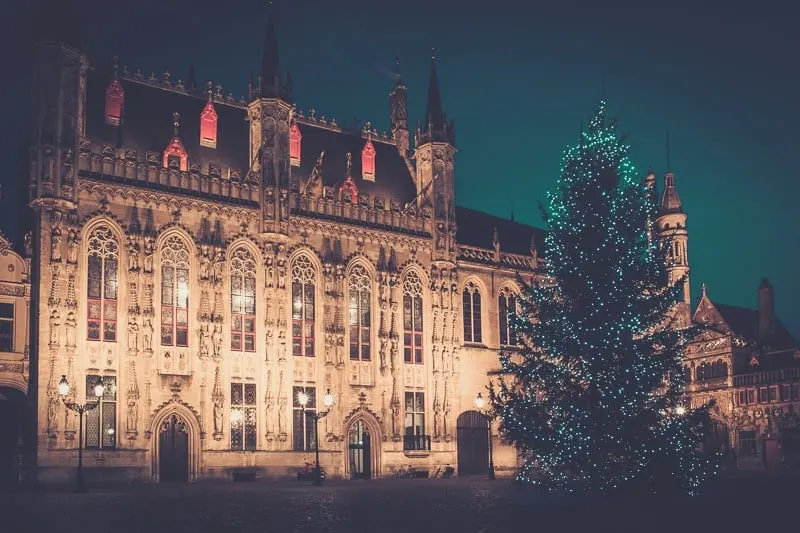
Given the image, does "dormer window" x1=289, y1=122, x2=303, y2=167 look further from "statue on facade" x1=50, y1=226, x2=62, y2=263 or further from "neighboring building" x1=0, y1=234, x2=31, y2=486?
"neighboring building" x1=0, y1=234, x2=31, y2=486

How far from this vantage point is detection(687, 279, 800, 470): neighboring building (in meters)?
65.4

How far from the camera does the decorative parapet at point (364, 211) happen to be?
5153 cm

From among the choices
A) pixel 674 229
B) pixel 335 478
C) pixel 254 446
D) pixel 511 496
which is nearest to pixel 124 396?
pixel 254 446

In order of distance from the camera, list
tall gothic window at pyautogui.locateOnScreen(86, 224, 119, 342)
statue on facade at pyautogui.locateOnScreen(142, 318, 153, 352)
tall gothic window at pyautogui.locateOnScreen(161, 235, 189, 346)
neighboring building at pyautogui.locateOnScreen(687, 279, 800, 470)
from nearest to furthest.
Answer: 1. tall gothic window at pyautogui.locateOnScreen(86, 224, 119, 342)
2. statue on facade at pyautogui.locateOnScreen(142, 318, 153, 352)
3. tall gothic window at pyautogui.locateOnScreen(161, 235, 189, 346)
4. neighboring building at pyautogui.locateOnScreen(687, 279, 800, 470)

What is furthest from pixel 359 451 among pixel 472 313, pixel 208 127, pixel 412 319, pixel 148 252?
pixel 208 127

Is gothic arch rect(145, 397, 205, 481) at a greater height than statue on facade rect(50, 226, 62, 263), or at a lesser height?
lesser

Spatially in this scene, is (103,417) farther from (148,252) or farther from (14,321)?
(148,252)

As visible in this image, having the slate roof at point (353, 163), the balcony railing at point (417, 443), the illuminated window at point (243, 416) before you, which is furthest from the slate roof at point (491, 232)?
the illuminated window at point (243, 416)

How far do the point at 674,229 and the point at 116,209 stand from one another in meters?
45.4

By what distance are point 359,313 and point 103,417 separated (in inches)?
→ 588

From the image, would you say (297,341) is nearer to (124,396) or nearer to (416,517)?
(124,396)

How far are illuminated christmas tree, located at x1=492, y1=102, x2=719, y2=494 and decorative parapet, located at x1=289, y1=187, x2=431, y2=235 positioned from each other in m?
20.1

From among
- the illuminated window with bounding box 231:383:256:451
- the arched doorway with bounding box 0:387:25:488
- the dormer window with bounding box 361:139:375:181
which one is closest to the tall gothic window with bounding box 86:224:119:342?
the arched doorway with bounding box 0:387:25:488

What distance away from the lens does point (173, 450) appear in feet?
149
